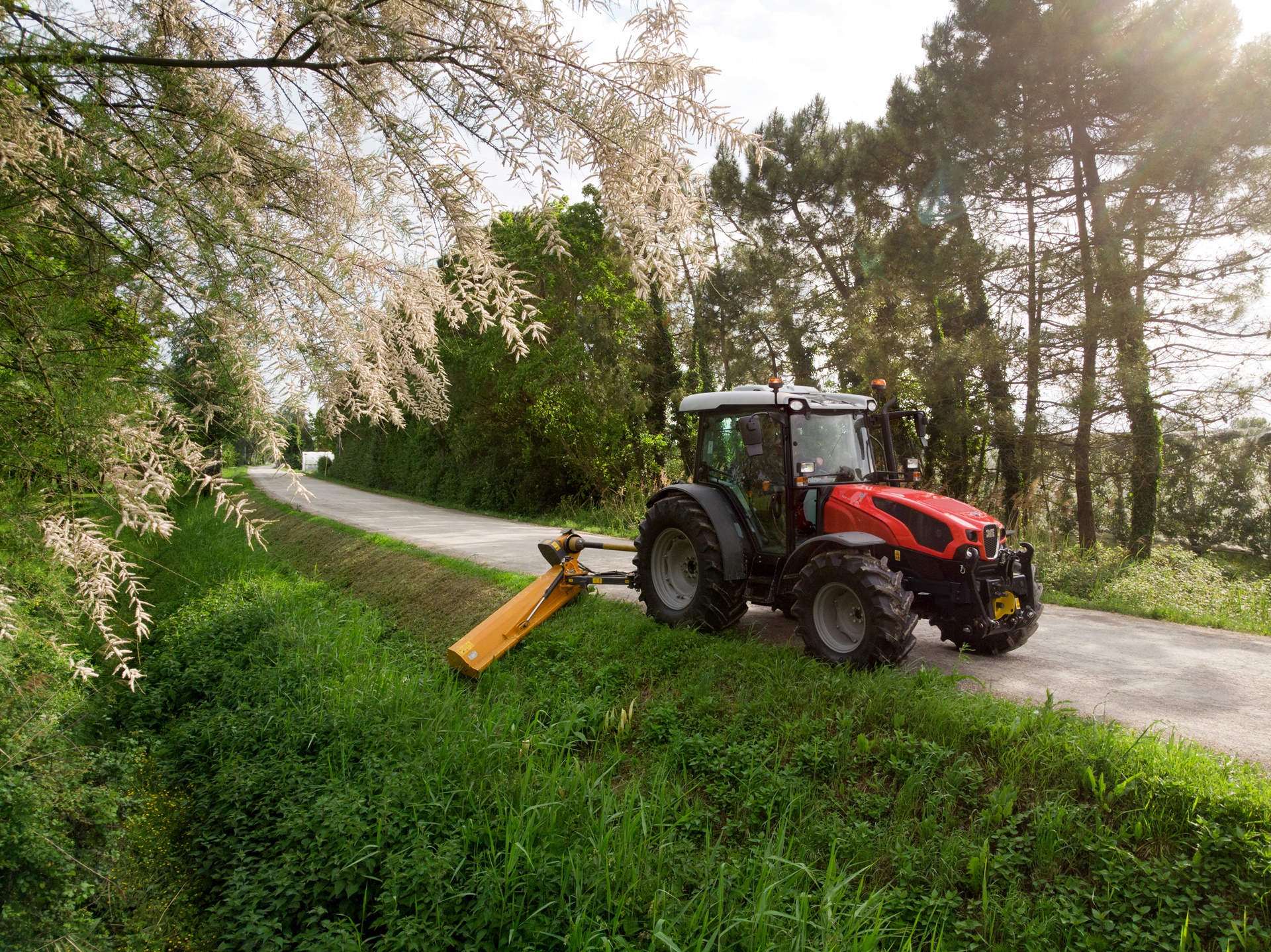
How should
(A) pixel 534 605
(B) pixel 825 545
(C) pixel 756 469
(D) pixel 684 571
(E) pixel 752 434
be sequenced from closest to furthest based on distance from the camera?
1. (B) pixel 825 545
2. (E) pixel 752 434
3. (C) pixel 756 469
4. (A) pixel 534 605
5. (D) pixel 684 571

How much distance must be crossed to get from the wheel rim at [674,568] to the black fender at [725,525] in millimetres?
396

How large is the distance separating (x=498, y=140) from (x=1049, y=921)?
3.89 meters

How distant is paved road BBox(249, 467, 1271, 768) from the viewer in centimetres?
454

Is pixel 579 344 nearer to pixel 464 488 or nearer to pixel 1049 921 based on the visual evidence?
pixel 464 488

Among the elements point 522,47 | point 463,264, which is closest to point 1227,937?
point 463,264

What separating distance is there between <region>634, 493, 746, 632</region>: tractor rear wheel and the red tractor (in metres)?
0.01

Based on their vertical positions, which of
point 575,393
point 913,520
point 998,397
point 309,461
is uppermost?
point 575,393

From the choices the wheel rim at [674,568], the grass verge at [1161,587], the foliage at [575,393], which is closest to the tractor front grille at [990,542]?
the wheel rim at [674,568]

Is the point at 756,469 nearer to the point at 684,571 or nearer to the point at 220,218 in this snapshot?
the point at 684,571

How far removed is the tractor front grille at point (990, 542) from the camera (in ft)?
18.1

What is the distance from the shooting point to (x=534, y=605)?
6.81 m

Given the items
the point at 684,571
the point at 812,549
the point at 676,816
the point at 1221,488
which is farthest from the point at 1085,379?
the point at 676,816

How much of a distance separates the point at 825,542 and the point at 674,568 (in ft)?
5.93

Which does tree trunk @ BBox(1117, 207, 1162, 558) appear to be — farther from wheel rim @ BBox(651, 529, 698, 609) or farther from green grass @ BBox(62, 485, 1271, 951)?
green grass @ BBox(62, 485, 1271, 951)
